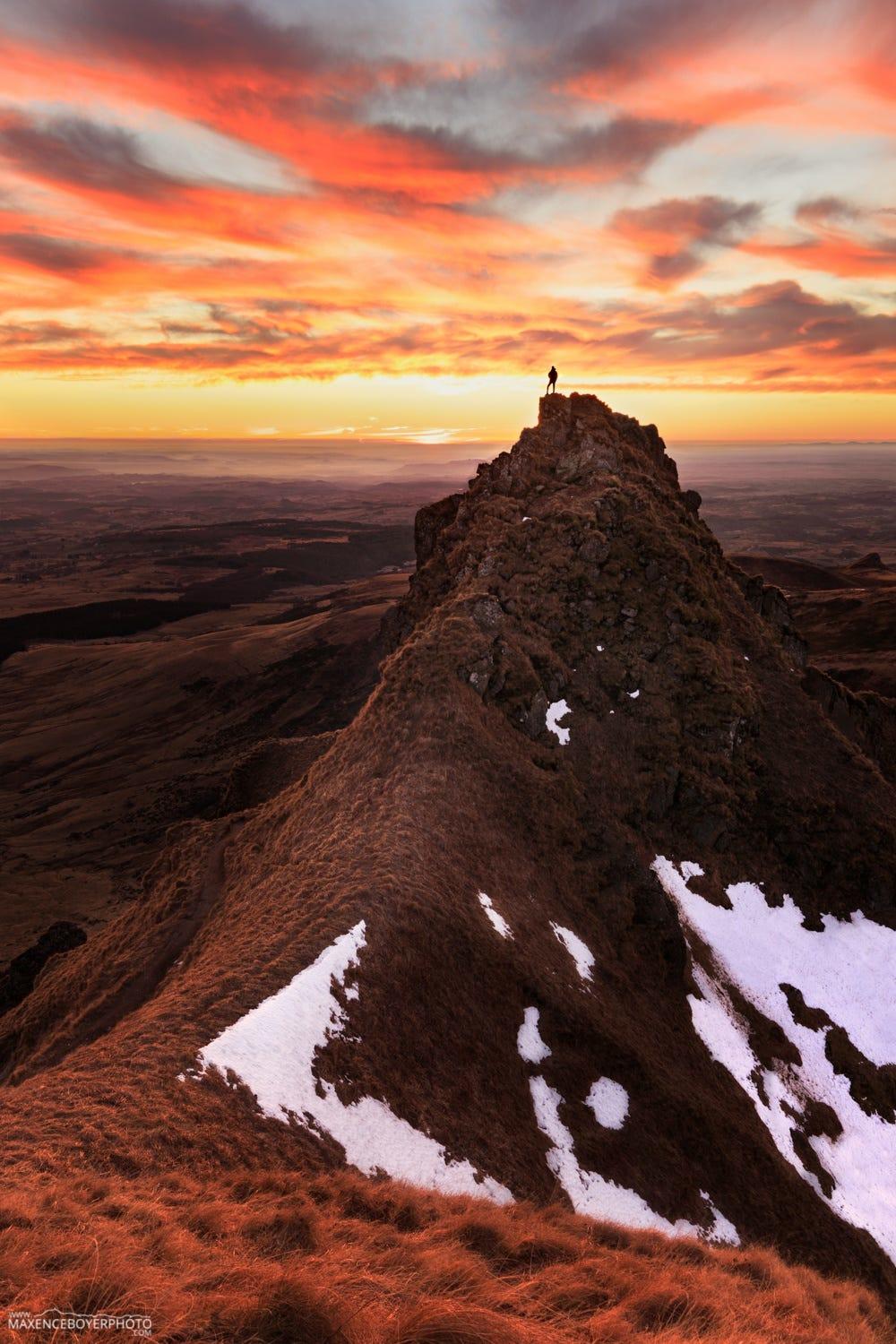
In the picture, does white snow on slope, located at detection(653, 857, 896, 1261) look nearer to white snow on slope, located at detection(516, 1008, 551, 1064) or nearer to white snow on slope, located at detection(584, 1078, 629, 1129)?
white snow on slope, located at detection(584, 1078, 629, 1129)

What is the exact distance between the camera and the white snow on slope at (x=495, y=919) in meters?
28.4

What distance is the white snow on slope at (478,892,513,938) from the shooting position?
2842cm

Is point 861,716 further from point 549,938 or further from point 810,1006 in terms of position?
point 549,938

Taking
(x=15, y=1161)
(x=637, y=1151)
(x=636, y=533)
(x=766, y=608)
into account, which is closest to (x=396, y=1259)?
(x=15, y=1161)

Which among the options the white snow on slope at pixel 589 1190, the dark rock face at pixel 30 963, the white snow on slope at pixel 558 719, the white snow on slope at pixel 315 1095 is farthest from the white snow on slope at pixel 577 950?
the dark rock face at pixel 30 963

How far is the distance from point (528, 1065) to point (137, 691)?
12845cm

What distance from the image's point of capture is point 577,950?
105ft

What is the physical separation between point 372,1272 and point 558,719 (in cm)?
3307

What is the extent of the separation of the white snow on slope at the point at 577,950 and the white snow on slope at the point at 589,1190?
6.05 metres

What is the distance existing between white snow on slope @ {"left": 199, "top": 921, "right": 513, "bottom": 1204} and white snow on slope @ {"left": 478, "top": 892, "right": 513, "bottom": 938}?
837 centimetres

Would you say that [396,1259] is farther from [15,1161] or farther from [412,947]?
[412,947]

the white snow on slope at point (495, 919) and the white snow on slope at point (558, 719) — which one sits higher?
the white snow on slope at point (558, 719)

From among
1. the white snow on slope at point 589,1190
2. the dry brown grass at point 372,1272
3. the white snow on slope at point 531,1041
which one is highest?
the dry brown grass at point 372,1272

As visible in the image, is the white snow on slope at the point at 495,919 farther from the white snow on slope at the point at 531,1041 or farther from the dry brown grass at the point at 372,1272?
the dry brown grass at the point at 372,1272
